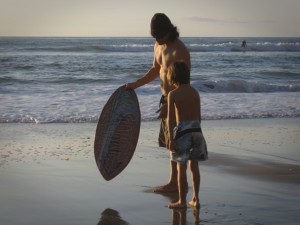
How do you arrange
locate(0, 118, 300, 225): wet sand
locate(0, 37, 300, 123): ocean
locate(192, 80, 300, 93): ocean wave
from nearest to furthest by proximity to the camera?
locate(0, 118, 300, 225): wet sand
locate(0, 37, 300, 123): ocean
locate(192, 80, 300, 93): ocean wave

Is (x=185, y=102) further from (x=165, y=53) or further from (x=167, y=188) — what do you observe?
(x=167, y=188)

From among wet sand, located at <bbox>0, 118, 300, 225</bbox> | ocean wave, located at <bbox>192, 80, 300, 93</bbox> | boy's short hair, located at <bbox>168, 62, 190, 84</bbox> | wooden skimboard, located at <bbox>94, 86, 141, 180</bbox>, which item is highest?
boy's short hair, located at <bbox>168, 62, 190, 84</bbox>

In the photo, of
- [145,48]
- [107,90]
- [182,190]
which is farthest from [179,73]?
[145,48]

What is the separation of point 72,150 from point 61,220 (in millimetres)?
3101

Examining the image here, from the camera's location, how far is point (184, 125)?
4.80 metres

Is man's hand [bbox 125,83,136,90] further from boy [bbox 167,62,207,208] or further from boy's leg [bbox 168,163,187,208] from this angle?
boy's leg [bbox 168,163,187,208]

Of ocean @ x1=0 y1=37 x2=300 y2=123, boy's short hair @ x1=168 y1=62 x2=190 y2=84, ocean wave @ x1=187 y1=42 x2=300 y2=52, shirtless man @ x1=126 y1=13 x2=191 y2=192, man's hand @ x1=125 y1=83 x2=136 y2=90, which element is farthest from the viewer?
ocean wave @ x1=187 y1=42 x2=300 y2=52

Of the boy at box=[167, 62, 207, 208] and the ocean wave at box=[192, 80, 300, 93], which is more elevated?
the boy at box=[167, 62, 207, 208]

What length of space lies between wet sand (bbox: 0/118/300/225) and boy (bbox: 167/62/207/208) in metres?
0.38

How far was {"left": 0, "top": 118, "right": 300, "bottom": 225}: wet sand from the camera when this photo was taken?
4.53 m

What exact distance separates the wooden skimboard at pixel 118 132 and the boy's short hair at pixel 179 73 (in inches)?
47.3

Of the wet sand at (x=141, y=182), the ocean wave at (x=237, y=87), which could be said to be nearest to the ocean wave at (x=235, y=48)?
the ocean wave at (x=237, y=87)

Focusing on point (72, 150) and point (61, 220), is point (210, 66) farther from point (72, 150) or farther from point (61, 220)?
point (61, 220)

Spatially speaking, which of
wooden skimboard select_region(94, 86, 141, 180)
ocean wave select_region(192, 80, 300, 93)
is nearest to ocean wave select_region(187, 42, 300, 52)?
ocean wave select_region(192, 80, 300, 93)
